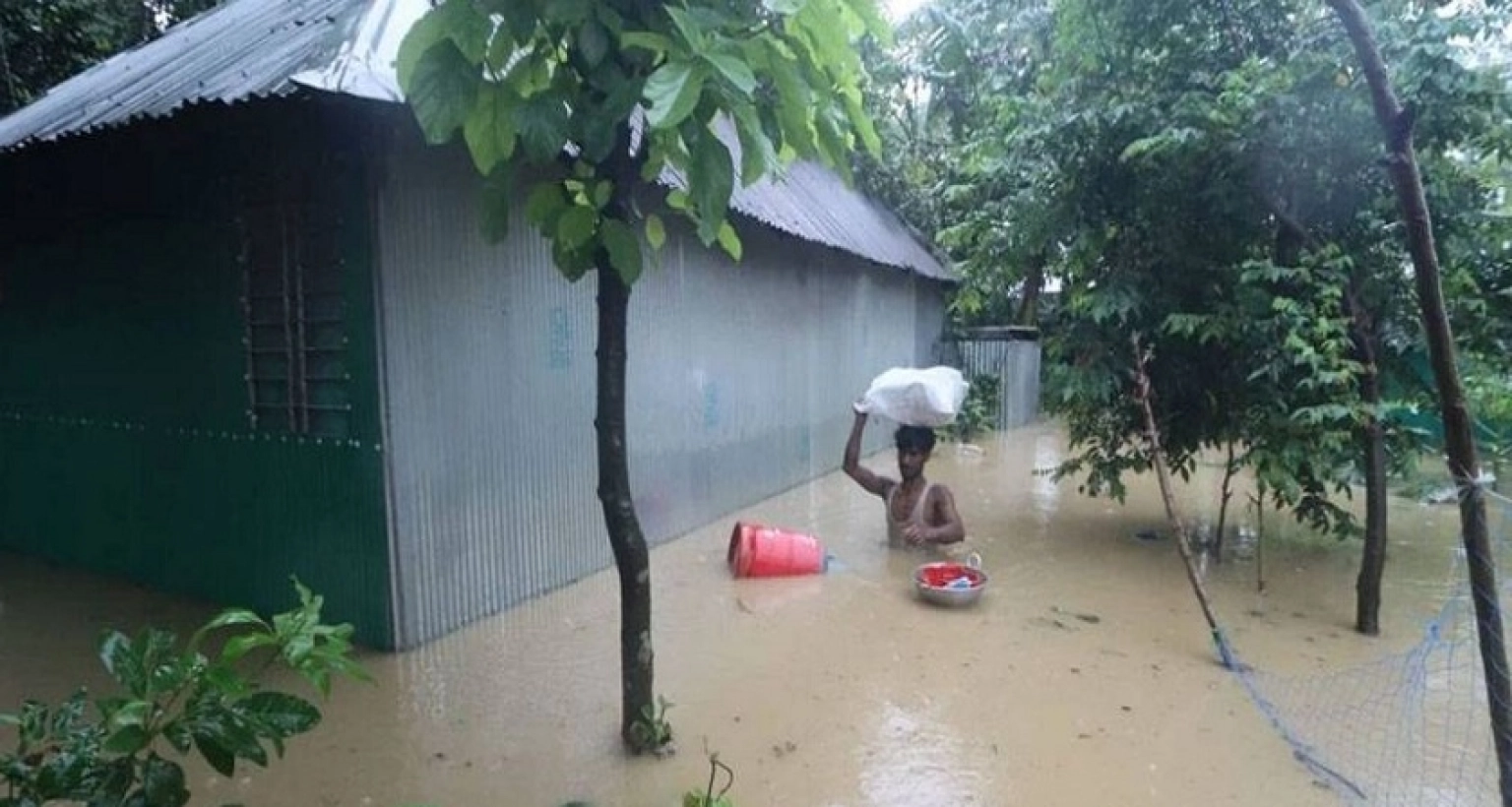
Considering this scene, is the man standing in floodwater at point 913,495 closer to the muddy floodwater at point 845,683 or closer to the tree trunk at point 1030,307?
the muddy floodwater at point 845,683

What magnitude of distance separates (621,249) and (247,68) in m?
2.28

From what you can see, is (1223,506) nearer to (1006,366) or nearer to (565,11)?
(565,11)

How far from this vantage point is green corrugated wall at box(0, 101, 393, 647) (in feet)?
13.9

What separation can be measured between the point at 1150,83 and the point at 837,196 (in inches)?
236

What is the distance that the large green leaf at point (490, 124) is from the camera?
2330 millimetres

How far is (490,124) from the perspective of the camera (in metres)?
2.35

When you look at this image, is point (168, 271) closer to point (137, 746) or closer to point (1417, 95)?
point (137, 746)

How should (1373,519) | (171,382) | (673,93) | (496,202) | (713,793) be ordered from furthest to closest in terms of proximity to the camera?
(171,382)
(1373,519)
(713,793)
(496,202)
(673,93)

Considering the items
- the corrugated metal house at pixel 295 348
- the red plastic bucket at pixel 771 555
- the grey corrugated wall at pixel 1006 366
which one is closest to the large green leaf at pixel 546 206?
the corrugated metal house at pixel 295 348

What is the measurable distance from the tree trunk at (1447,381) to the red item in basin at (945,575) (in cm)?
345

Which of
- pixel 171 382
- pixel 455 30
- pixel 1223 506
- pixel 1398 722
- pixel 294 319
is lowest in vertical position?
pixel 1398 722

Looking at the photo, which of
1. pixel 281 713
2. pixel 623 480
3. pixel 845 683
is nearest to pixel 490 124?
pixel 623 480

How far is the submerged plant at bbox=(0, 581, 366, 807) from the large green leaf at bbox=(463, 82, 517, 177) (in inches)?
53.8

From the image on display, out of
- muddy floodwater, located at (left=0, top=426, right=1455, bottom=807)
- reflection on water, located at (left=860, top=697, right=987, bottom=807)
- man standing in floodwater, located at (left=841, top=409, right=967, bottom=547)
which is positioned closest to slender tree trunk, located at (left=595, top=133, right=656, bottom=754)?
muddy floodwater, located at (left=0, top=426, right=1455, bottom=807)
